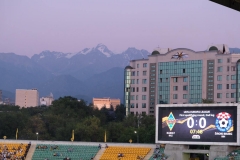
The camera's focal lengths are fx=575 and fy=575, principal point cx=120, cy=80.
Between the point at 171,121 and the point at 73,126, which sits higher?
the point at 171,121

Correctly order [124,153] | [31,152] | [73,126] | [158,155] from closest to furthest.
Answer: [158,155] → [124,153] → [31,152] → [73,126]

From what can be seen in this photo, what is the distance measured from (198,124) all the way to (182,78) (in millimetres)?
50508

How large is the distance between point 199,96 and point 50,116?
71.8ft

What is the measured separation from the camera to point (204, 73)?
8412 centimetres

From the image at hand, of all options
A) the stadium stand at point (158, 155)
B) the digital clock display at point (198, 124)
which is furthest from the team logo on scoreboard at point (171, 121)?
the stadium stand at point (158, 155)

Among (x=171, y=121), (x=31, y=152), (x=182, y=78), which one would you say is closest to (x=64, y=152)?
(x=31, y=152)

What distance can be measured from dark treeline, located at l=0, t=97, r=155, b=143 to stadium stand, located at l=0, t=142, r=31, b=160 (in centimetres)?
1387

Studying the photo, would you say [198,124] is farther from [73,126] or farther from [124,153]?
[73,126]

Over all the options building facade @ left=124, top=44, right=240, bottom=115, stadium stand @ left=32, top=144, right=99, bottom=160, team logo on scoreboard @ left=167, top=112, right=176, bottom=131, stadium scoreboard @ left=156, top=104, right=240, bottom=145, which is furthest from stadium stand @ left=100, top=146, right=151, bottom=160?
building facade @ left=124, top=44, right=240, bottom=115

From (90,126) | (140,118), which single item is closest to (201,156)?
(90,126)

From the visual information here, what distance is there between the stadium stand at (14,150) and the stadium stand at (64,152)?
0.94 metres

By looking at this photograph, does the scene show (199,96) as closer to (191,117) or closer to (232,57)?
(232,57)

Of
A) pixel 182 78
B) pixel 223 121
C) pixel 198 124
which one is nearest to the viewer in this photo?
pixel 223 121

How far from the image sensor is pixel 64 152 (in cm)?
4456
